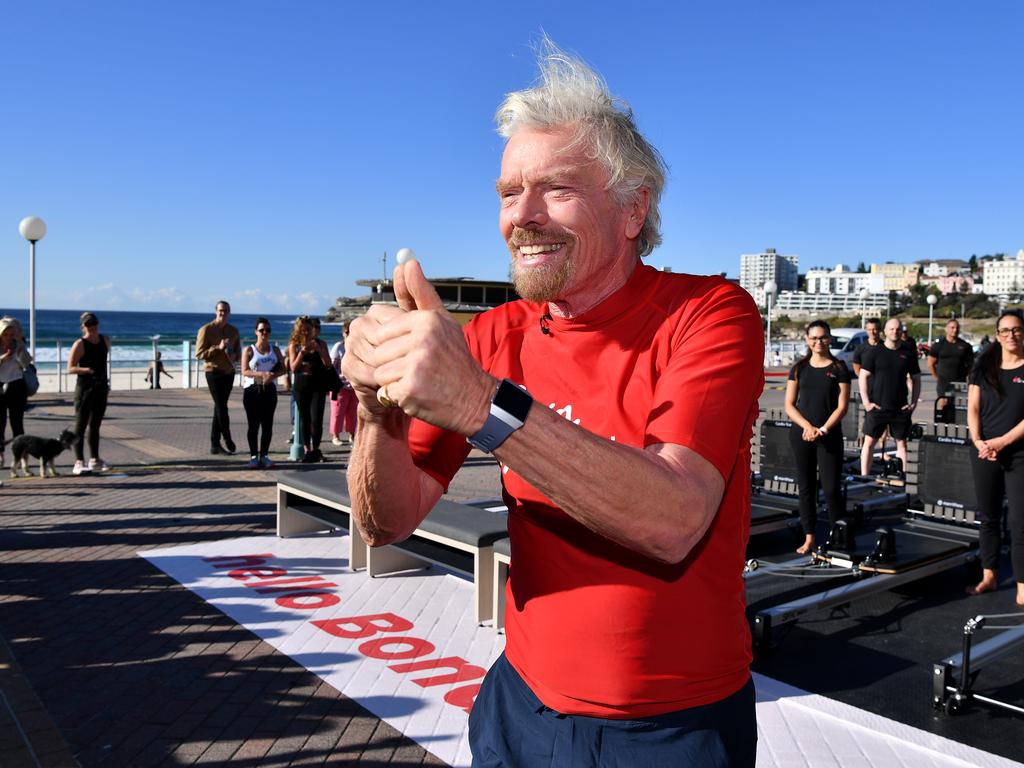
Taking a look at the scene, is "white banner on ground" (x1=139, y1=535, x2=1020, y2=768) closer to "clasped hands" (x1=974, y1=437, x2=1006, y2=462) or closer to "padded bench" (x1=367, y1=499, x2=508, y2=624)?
"padded bench" (x1=367, y1=499, x2=508, y2=624)

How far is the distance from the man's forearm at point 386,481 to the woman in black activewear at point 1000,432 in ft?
18.9

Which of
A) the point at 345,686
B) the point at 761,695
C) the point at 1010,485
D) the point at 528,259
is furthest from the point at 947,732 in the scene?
the point at 528,259

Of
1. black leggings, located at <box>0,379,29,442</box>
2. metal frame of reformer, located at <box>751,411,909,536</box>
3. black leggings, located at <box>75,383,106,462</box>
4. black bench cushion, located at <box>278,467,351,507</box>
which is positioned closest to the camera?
black bench cushion, located at <box>278,467,351,507</box>

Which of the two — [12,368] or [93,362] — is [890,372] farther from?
[12,368]

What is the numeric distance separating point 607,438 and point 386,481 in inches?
18.9

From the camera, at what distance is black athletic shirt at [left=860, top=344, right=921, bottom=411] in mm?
10438

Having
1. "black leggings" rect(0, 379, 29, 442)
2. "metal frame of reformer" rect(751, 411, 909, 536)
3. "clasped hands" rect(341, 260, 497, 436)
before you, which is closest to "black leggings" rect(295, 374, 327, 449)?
"black leggings" rect(0, 379, 29, 442)

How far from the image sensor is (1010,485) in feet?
20.6

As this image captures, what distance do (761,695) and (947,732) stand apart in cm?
92

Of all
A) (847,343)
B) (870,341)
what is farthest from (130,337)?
(870,341)

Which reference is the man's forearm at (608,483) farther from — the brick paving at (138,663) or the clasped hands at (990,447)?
the clasped hands at (990,447)

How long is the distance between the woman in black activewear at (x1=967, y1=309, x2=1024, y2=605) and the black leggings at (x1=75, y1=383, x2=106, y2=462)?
971 cm

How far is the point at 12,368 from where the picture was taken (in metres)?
10.2

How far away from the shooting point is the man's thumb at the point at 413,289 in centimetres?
120
